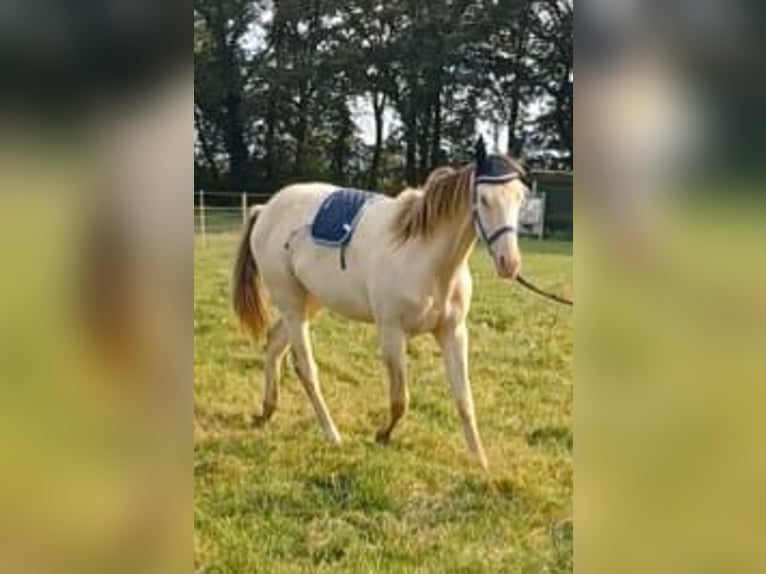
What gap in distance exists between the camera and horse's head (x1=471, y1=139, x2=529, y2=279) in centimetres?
114

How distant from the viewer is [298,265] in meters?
1.62

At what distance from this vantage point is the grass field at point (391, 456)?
105 cm

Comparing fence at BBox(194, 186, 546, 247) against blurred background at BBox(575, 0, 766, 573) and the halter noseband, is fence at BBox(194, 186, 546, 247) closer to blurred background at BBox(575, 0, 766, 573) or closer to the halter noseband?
the halter noseband

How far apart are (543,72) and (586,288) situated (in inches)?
17.7

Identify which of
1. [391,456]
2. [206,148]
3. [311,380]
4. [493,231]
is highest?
[206,148]

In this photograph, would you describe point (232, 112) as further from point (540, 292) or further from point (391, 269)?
point (391, 269)

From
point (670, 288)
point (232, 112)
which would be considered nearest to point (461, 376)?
point (232, 112)

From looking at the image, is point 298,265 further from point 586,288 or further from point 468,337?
point 586,288

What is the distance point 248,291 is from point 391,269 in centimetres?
27

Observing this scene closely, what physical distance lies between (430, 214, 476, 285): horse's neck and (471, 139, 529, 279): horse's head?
73 millimetres

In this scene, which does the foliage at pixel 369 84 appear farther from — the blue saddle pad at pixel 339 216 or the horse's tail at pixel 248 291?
the horse's tail at pixel 248 291

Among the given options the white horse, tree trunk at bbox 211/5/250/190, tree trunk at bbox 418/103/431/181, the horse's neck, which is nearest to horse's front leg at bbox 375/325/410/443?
the white horse

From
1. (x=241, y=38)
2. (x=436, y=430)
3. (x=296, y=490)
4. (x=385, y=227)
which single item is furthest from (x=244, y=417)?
(x=241, y=38)

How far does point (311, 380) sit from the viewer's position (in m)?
1.39
